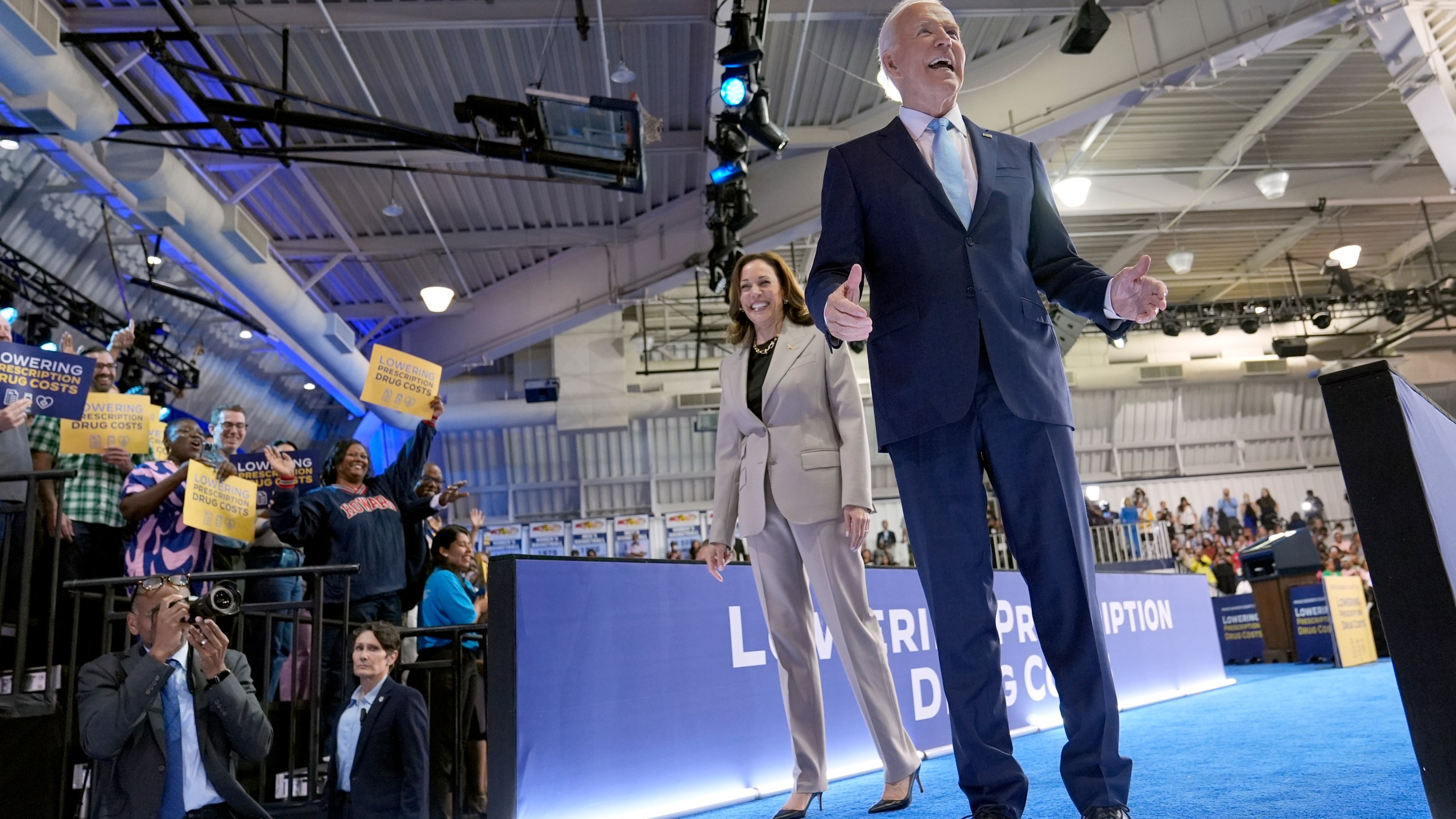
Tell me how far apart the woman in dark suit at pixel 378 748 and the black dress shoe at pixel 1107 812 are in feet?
7.59

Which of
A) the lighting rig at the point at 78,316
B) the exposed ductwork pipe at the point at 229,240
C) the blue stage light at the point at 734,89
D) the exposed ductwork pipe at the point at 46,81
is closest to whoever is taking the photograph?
the exposed ductwork pipe at the point at 46,81

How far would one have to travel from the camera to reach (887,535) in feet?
60.0

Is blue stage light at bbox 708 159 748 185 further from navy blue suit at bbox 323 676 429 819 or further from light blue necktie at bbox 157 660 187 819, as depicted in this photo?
light blue necktie at bbox 157 660 187 819

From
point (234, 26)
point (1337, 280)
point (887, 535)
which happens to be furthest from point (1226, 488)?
point (234, 26)

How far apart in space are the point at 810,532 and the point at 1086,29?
5.71m

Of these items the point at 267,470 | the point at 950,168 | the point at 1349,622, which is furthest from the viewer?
the point at 1349,622

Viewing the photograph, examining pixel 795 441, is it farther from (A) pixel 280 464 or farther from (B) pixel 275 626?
(B) pixel 275 626

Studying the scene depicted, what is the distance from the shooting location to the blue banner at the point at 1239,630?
10109 mm

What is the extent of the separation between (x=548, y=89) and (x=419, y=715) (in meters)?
6.70

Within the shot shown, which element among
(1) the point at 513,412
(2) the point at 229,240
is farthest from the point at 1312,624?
(1) the point at 513,412

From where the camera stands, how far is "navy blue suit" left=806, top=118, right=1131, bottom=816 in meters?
1.67

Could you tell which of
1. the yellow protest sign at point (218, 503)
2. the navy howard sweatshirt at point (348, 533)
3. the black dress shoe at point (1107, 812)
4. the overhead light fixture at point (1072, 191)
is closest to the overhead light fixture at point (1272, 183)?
the overhead light fixture at point (1072, 191)

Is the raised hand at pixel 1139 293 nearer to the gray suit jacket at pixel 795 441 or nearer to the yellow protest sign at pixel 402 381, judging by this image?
the gray suit jacket at pixel 795 441

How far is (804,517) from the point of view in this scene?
2.58m
